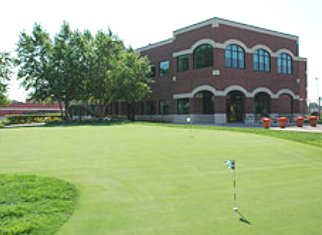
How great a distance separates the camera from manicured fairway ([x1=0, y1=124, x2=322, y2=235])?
16.7 feet

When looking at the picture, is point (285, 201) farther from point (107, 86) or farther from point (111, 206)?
point (107, 86)

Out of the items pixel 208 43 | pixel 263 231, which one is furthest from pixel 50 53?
pixel 263 231

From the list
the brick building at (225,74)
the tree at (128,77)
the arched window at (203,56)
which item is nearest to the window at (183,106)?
the brick building at (225,74)

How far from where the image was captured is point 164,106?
1681 inches

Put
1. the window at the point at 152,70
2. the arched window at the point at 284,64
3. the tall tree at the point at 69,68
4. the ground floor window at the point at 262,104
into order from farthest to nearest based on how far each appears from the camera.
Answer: the window at the point at 152,70 < the arched window at the point at 284,64 < the tall tree at the point at 69,68 < the ground floor window at the point at 262,104

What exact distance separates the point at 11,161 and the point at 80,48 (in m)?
32.4

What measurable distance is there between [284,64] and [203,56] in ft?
39.4

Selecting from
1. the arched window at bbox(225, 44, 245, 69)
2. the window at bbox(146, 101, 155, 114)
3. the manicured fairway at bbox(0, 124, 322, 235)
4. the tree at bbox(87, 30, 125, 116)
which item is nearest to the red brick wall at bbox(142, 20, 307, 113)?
the arched window at bbox(225, 44, 245, 69)

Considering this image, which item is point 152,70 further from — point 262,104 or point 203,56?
point 262,104

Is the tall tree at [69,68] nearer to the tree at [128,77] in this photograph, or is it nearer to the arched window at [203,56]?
the tree at [128,77]

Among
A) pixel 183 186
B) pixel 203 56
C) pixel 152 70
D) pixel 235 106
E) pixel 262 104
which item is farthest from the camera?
pixel 152 70

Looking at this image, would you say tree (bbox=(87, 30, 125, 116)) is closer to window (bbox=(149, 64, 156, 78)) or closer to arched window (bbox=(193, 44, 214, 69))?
window (bbox=(149, 64, 156, 78))

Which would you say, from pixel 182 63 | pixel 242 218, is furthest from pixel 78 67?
pixel 242 218

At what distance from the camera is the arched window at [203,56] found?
35281 mm
